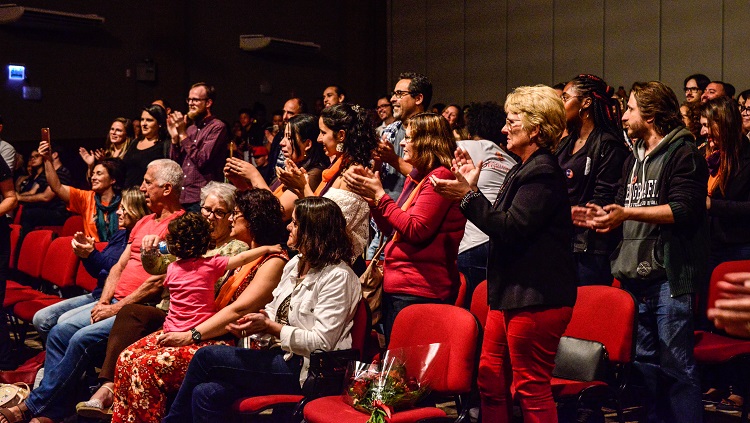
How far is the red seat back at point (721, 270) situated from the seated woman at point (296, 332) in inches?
66.5

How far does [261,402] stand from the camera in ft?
10.5

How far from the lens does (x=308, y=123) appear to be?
4.57m

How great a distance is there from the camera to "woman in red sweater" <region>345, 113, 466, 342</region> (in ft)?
11.4

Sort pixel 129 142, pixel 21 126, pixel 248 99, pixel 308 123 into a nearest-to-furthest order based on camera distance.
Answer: pixel 308 123 → pixel 129 142 → pixel 21 126 → pixel 248 99

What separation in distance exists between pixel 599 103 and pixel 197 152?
9.65ft

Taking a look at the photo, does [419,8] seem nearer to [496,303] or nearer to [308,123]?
[308,123]

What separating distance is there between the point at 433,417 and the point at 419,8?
9.34 meters

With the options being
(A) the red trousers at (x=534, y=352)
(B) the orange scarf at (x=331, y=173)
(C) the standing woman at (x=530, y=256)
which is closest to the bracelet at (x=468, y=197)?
(C) the standing woman at (x=530, y=256)

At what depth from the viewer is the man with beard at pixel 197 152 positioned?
5.86 metres

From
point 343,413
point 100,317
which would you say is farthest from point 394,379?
point 100,317

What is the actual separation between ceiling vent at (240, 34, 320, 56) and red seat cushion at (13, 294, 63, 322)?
6.50 m

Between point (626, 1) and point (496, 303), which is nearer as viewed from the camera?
point (496, 303)

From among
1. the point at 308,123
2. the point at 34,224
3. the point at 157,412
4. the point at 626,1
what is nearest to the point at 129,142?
the point at 34,224

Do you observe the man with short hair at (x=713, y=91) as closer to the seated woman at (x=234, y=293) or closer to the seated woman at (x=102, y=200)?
the seated woman at (x=234, y=293)
